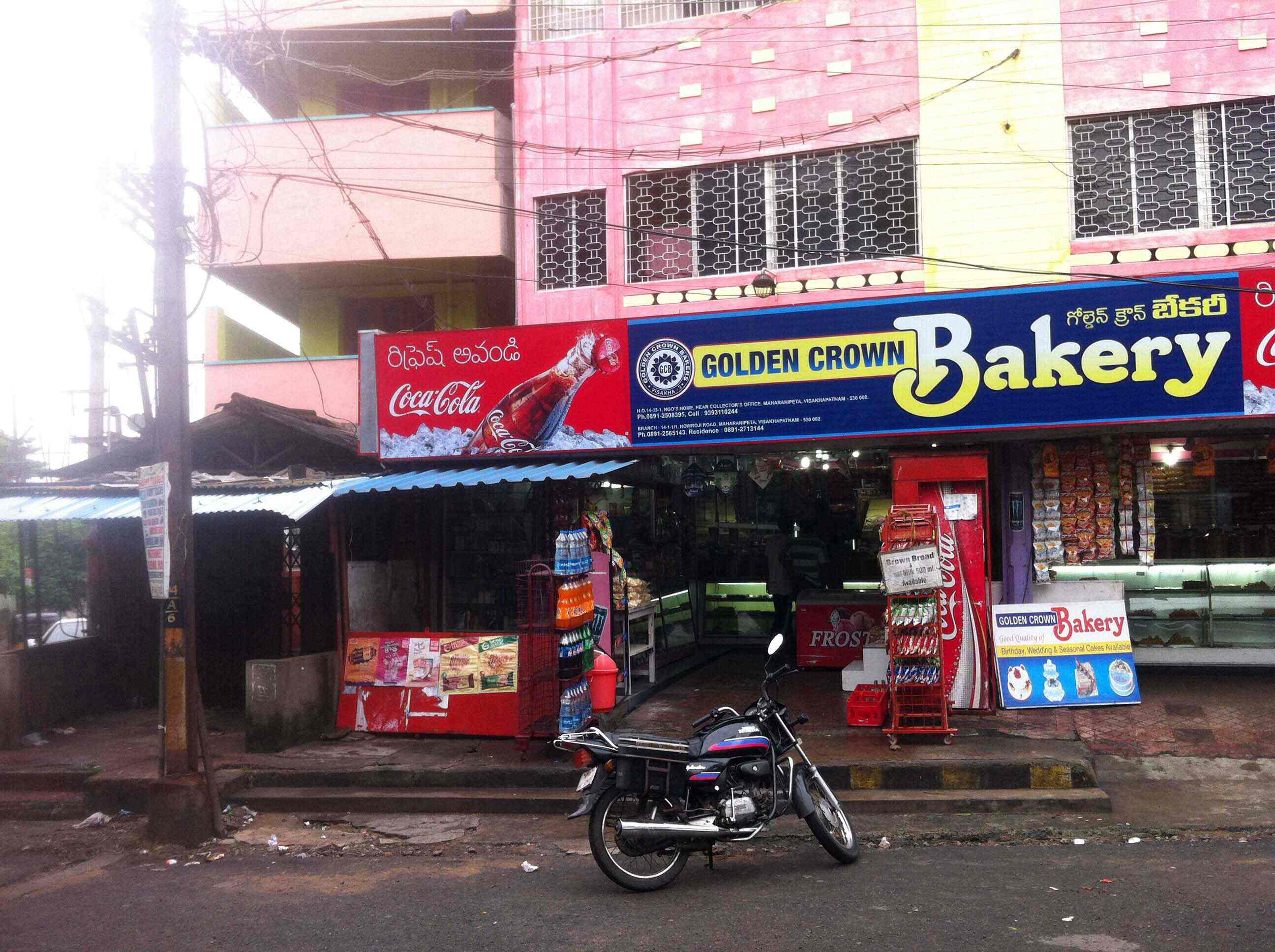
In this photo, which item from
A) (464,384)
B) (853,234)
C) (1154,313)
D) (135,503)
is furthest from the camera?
(853,234)

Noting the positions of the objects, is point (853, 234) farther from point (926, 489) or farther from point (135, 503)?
point (135, 503)

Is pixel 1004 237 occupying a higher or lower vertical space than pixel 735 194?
lower

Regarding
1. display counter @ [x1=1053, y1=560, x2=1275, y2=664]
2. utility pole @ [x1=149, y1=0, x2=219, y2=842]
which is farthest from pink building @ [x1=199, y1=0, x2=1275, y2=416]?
display counter @ [x1=1053, y1=560, x2=1275, y2=664]

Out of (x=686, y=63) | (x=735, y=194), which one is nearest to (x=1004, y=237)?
(x=735, y=194)

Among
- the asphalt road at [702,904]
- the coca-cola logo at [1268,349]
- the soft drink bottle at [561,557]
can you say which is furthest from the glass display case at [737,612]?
the asphalt road at [702,904]

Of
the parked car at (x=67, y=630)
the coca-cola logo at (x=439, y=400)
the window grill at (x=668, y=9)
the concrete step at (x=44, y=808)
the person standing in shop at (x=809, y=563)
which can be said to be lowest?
the concrete step at (x=44, y=808)

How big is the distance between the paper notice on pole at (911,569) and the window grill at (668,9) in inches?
329

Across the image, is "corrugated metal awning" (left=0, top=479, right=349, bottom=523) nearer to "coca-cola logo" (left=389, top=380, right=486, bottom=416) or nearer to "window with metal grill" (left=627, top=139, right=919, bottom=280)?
"coca-cola logo" (left=389, top=380, right=486, bottom=416)

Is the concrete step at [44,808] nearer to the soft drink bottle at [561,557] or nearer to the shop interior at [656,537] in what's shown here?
the shop interior at [656,537]

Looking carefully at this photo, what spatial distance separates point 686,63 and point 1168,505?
8.26 metres

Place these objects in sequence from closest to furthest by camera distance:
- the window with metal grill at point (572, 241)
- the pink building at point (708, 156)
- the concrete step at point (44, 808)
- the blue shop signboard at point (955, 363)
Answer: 1. the concrete step at point (44, 808)
2. the blue shop signboard at point (955, 363)
3. the pink building at point (708, 156)
4. the window with metal grill at point (572, 241)

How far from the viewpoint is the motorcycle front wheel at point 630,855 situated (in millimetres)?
6453

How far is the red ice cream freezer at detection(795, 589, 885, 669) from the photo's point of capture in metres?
13.3

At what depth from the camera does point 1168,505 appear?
11883 millimetres
